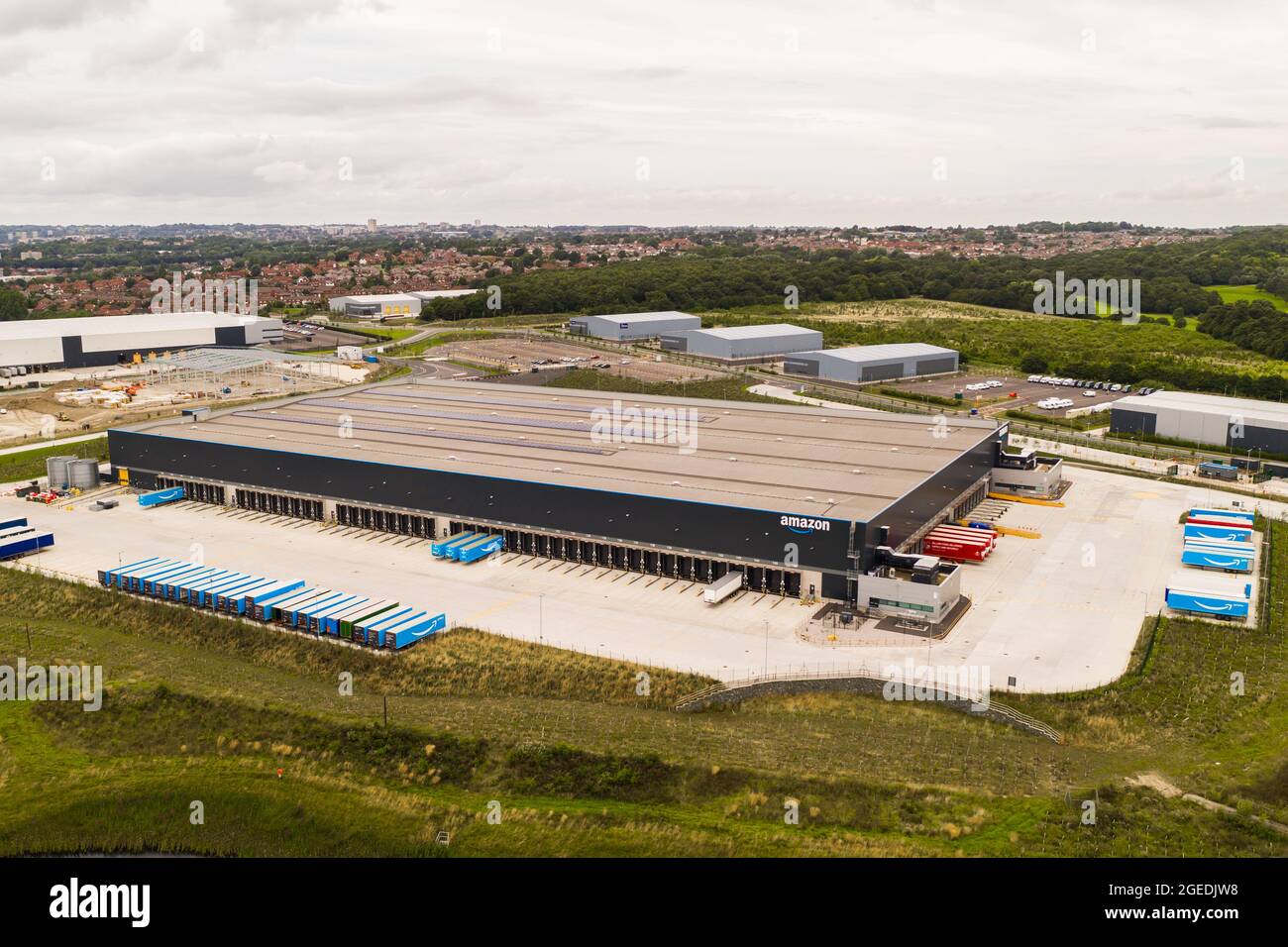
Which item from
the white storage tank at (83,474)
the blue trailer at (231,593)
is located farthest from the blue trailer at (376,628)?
the white storage tank at (83,474)

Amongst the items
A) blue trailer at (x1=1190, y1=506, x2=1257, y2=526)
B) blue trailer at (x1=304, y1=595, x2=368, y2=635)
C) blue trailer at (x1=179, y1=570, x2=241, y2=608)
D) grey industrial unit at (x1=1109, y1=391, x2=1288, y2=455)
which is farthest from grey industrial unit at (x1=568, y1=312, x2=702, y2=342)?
blue trailer at (x1=304, y1=595, x2=368, y2=635)

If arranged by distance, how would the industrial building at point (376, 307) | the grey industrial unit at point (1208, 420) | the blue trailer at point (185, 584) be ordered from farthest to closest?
1. the industrial building at point (376, 307)
2. the grey industrial unit at point (1208, 420)
3. the blue trailer at point (185, 584)

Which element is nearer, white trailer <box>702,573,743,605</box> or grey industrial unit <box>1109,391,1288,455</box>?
white trailer <box>702,573,743,605</box>

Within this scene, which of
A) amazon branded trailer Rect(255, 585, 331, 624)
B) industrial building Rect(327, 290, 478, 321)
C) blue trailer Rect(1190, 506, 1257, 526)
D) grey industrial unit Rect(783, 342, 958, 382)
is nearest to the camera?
amazon branded trailer Rect(255, 585, 331, 624)

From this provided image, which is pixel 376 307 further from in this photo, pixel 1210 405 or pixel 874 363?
pixel 1210 405

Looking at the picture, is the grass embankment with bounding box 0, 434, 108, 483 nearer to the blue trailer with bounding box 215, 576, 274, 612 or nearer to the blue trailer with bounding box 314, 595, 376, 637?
the blue trailer with bounding box 215, 576, 274, 612

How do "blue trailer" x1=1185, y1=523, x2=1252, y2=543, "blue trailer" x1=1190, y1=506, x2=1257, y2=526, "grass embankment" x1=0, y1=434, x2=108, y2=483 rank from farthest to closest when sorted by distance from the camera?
"grass embankment" x1=0, y1=434, x2=108, y2=483
"blue trailer" x1=1190, y1=506, x2=1257, y2=526
"blue trailer" x1=1185, y1=523, x2=1252, y2=543

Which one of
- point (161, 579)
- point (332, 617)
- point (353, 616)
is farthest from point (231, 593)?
point (353, 616)

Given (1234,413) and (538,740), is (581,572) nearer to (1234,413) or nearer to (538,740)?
(538,740)

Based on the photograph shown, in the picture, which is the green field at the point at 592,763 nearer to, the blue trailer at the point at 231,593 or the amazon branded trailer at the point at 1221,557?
the blue trailer at the point at 231,593
